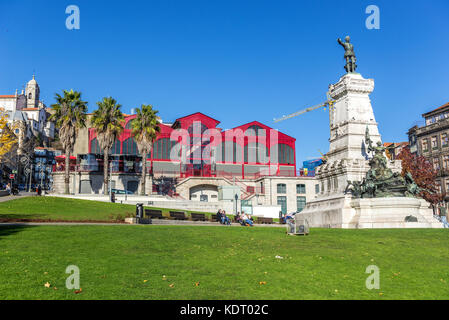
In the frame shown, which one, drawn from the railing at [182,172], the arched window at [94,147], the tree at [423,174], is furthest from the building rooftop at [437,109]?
the arched window at [94,147]

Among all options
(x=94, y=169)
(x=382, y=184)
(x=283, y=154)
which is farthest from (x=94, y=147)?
(x=382, y=184)

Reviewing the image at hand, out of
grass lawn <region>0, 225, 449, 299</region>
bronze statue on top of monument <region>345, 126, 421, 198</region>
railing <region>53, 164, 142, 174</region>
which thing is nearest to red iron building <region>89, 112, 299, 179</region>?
railing <region>53, 164, 142, 174</region>

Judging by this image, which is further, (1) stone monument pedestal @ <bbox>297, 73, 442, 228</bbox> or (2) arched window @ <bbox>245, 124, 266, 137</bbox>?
(2) arched window @ <bbox>245, 124, 266, 137</bbox>

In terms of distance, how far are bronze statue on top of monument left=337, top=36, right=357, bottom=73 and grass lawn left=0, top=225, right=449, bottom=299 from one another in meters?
16.9

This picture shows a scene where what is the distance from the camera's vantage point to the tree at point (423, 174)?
4869 centimetres

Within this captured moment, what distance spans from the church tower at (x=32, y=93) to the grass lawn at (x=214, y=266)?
149 meters

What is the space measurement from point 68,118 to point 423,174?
44.8m

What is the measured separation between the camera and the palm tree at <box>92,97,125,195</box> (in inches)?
1822

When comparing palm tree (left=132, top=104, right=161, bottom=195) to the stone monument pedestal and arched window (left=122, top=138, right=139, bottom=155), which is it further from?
the stone monument pedestal

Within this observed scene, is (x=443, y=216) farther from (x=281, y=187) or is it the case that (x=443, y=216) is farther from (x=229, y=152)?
(x=229, y=152)
